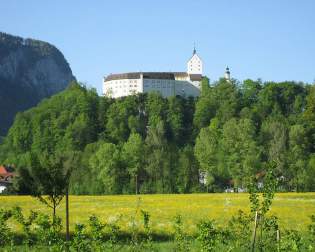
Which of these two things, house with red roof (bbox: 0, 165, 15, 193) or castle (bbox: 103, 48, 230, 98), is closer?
house with red roof (bbox: 0, 165, 15, 193)


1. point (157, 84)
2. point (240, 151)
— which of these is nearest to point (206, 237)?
point (240, 151)

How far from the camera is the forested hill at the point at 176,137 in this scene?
101062mm

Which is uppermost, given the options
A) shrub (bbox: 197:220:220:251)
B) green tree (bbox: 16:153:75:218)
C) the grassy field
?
green tree (bbox: 16:153:75:218)

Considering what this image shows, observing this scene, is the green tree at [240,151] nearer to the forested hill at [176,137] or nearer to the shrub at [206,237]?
the forested hill at [176,137]

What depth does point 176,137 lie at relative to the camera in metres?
152

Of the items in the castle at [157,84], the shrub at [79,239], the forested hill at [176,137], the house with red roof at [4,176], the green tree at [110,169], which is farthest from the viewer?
the castle at [157,84]

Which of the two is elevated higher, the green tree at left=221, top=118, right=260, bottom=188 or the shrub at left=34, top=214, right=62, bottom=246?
the green tree at left=221, top=118, right=260, bottom=188

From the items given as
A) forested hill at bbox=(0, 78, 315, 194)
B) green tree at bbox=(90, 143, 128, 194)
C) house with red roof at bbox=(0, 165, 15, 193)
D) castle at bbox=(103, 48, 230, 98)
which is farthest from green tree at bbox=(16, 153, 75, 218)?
castle at bbox=(103, 48, 230, 98)

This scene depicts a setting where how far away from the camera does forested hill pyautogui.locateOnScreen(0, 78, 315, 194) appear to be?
332 ft

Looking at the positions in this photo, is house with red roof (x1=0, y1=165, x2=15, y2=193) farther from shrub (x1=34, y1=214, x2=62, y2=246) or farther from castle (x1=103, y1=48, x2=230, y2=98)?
shrub (x1=34, y1=214, x2=62, y2=246)

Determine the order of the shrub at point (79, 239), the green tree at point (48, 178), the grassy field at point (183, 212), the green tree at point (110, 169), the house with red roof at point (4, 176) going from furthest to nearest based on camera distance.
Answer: the house with red roof at point (4, 176)
the green tree at point (110, 169)
the grassy field at point (183, 212)
the green tree at point (48, 178)
the shrub at point (79, 239)

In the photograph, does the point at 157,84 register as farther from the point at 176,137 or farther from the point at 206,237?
the point at 206,237

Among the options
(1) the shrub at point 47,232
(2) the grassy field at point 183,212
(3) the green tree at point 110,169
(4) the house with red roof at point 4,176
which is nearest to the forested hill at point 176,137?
(3) the green tree at point 110,169

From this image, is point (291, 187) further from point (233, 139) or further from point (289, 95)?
point (289, 95)
